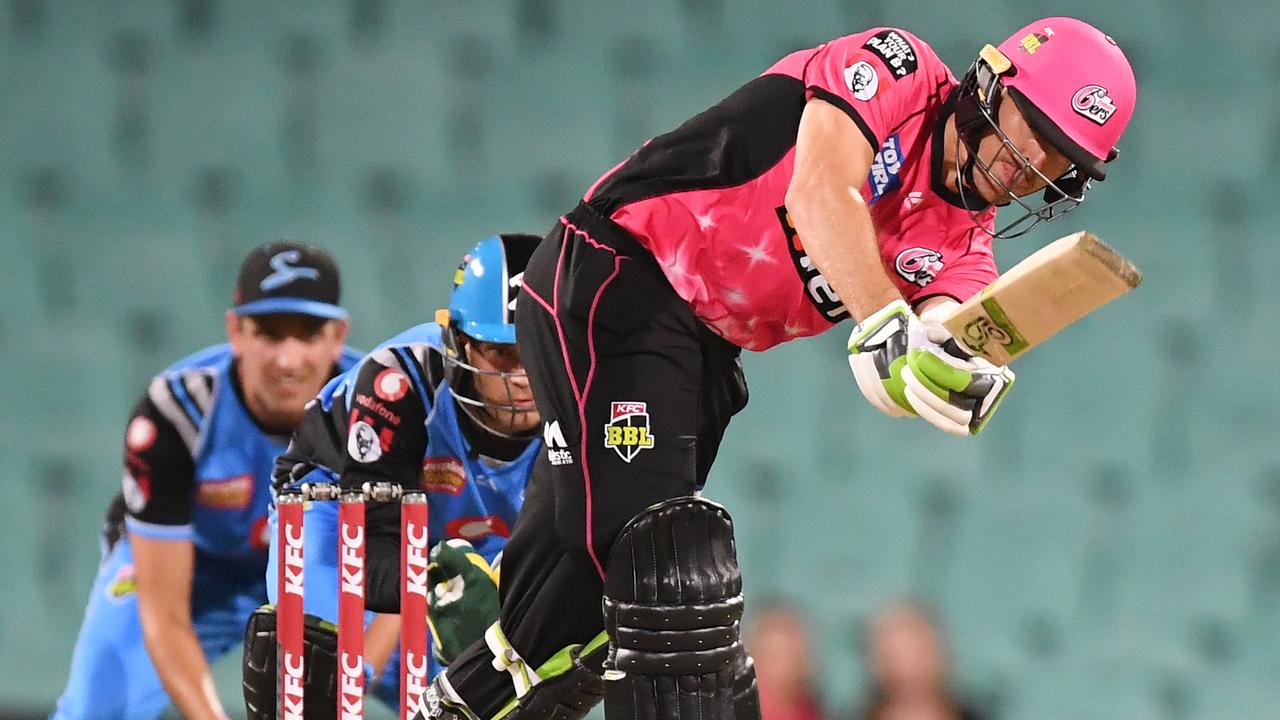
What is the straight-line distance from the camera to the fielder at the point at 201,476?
4.92 meters

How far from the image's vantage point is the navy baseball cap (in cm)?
486

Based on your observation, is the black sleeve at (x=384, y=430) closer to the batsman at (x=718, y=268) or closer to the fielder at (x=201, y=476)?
the fielder at (x=201, y=476)

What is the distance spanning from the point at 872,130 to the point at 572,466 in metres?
0.82

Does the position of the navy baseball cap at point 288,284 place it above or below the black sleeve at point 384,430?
above

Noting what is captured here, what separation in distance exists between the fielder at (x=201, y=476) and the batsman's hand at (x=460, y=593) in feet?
3.46

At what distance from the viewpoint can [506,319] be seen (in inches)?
162

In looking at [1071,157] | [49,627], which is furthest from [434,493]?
[49,627]

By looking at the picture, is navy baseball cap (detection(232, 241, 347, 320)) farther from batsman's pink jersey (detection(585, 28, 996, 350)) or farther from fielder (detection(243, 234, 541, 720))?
batsman's pink jersey (detection(585, 28, 996, 350))

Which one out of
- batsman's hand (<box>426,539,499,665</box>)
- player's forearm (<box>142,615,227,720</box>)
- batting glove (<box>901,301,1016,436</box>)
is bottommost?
player's forearm (<box>142,615,227,720</box>)

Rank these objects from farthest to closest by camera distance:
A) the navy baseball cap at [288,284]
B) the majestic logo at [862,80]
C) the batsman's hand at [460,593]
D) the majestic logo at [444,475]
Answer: the navy baseball cap at [288,284] < the majestic logo at [444,475] < the batsman's hand at [460,593] < the majestic logo at [862,80]

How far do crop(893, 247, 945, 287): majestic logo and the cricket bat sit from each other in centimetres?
53

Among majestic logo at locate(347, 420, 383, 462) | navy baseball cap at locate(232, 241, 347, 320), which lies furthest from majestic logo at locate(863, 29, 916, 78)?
navy baseball cap at locate(232, 241, 347, 320)

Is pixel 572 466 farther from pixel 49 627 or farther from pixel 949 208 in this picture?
pixel 49 627

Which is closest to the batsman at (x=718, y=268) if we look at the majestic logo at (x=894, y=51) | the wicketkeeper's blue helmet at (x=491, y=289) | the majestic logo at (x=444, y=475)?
the majestic logo at (x=894, y=51)
